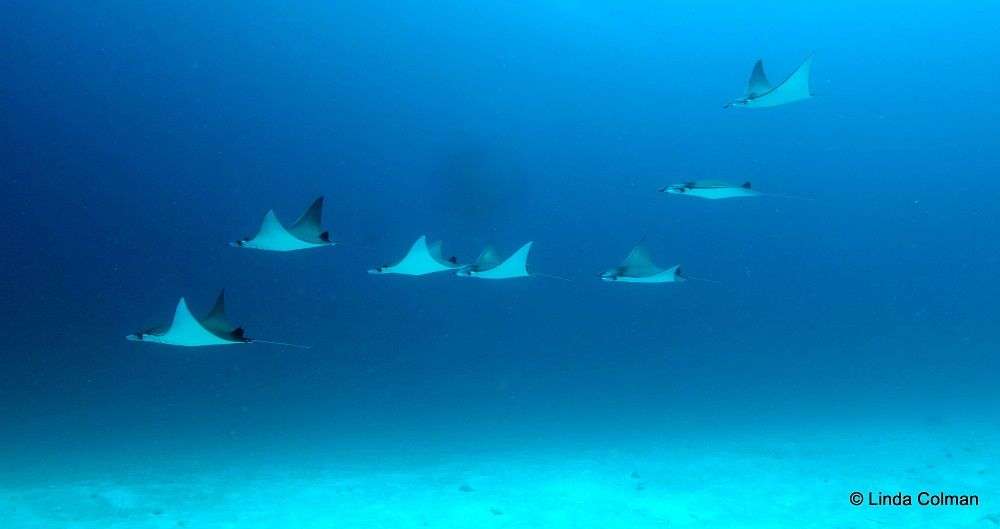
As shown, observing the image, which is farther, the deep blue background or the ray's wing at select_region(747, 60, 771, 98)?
the deep blue background

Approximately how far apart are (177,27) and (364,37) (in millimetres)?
6731

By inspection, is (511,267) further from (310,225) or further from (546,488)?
(546,488)

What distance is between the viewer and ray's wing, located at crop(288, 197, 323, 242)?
19.2 ft

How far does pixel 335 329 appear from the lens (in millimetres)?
27938

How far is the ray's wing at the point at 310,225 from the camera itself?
5844 mm

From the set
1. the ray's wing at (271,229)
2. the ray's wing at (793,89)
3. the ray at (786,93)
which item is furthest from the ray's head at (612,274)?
the ray's wing at (271,229)

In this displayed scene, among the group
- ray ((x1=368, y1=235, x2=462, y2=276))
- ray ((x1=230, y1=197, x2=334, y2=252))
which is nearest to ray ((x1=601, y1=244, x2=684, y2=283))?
ray ((x1=368, y1=235, x2=462, y2=276))

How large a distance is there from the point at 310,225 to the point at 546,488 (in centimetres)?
515

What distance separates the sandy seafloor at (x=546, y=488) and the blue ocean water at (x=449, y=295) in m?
0.08

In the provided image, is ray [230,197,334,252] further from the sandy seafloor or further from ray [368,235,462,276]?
the sandy seafloor

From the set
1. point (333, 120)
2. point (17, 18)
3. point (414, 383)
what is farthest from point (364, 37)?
point (414, 383)

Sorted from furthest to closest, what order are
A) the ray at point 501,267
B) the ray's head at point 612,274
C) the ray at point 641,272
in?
the ray at point 501,267, the ray's head at point 612,274, the ray at point 641,272

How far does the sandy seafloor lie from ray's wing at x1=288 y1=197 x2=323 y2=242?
11.2ft

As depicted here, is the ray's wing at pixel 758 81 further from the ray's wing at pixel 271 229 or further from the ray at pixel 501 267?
the ray's wing at pixel 271 229
